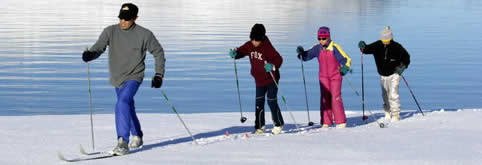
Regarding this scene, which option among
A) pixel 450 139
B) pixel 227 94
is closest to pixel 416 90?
pixel 227 94

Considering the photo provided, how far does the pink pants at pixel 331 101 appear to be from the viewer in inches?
430

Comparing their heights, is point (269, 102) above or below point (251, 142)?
above

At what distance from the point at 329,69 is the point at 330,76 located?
0.12m

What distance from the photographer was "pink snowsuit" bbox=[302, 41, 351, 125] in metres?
10.7

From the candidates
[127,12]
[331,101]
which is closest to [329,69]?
[331,101]

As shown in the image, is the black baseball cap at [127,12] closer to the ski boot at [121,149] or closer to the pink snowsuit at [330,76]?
the ski boot at [121,149]

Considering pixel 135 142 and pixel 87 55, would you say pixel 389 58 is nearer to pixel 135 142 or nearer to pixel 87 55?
pixel 135 142

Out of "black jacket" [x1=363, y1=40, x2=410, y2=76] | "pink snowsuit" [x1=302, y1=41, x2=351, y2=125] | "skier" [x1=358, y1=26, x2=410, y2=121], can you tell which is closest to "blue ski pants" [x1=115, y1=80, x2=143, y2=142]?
"pink snowsuit" [x1=302, y1=41, x2=351, y2=125]

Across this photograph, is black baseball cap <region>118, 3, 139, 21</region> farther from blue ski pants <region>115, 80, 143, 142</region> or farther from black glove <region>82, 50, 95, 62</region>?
blue ski pants <region>115, 80, 143, 142</region>

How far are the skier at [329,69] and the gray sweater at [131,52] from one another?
9.24 feet

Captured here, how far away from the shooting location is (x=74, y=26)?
154ft

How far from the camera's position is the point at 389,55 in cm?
1138

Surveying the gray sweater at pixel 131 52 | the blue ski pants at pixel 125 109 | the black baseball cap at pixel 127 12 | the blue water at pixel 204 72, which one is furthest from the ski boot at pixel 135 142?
the blue water at pixel 204 72

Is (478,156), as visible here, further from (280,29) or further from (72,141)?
(280,29)
